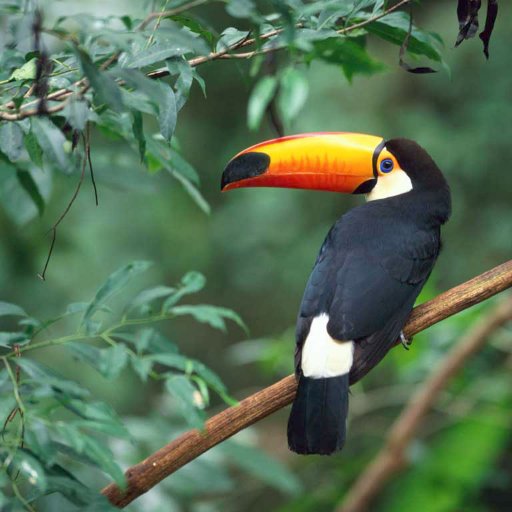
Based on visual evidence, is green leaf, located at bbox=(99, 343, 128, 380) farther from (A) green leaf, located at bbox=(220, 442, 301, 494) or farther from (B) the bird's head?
(A) green leaf, located at bbox=(220, 442, 301, 494)

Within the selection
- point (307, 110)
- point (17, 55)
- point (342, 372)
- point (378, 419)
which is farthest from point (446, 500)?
point (17, 55)

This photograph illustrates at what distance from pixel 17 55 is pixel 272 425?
3853mm

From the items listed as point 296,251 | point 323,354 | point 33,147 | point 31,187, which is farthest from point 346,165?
point 296,251

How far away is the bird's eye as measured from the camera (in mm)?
2723

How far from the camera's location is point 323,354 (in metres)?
2.18

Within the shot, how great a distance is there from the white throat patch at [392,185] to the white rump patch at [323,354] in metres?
0.58

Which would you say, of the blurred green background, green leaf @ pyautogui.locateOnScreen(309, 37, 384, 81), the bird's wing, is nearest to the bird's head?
the bird's wing

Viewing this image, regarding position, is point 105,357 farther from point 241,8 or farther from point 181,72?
point 241,8

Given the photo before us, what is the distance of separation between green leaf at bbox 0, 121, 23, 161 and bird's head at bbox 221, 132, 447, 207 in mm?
989

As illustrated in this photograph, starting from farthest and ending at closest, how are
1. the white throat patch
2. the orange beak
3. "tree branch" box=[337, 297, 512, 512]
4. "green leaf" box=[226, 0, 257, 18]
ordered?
1. "tree branch" box=[337, 297, 512, 512]
2. the white throat patch
3. the orange beak
4. "green leaf" box=[226, 0, 257, 18]

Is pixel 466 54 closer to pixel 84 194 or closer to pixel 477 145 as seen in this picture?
pixel 477 145

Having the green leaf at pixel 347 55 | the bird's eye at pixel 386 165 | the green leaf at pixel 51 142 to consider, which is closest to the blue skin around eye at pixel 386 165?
the bird's eye at pixel 386 165

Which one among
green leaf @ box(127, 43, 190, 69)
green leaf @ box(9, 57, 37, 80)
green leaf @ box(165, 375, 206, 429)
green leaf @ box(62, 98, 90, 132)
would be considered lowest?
green leaf @ box(165, 375, 206, 429)

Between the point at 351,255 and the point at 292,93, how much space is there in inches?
43.8
